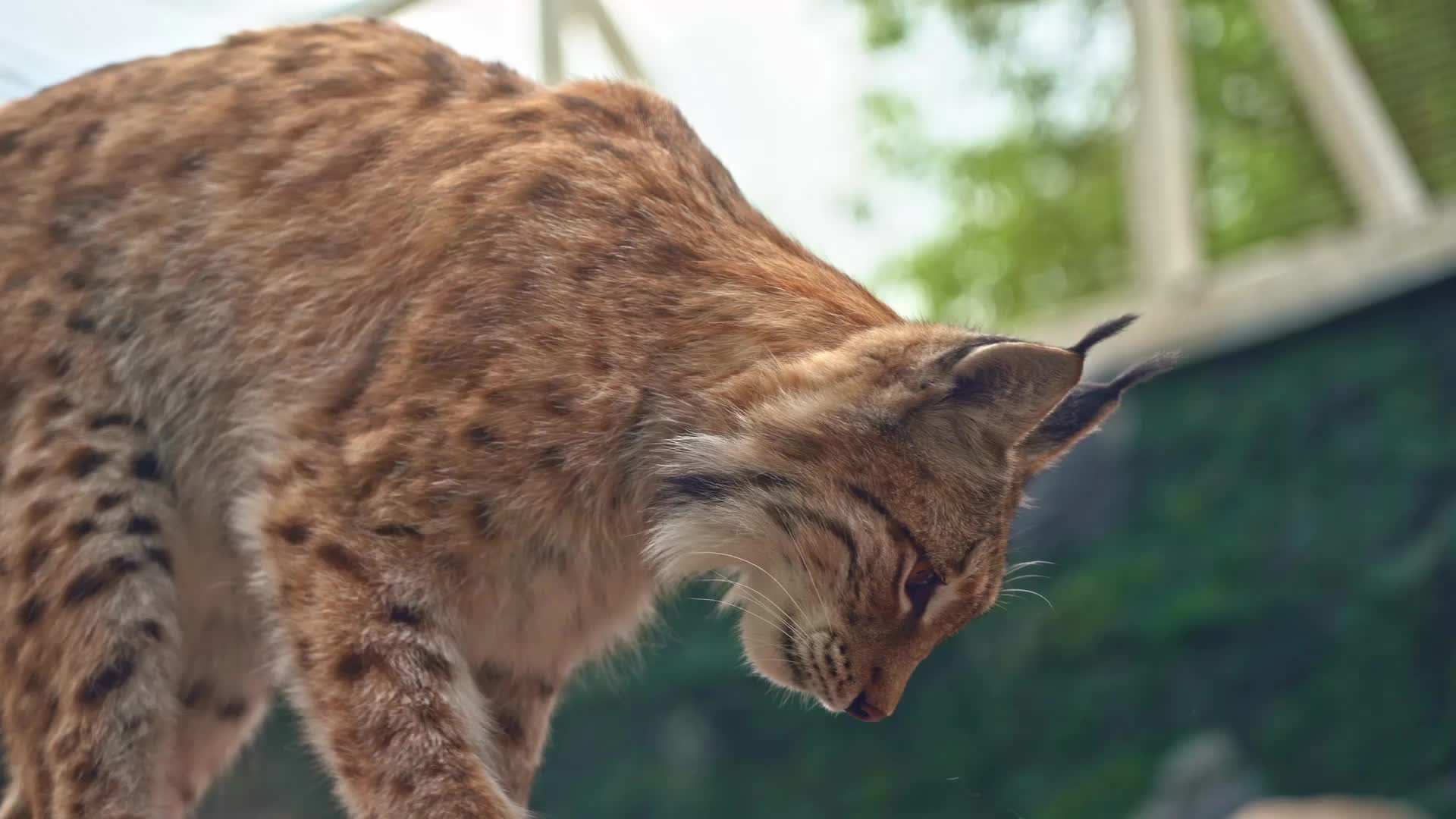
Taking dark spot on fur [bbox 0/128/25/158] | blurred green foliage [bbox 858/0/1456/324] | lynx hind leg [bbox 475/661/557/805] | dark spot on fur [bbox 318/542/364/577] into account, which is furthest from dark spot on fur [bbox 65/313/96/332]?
blurred green foliage [bbox 858/0/1456/324]

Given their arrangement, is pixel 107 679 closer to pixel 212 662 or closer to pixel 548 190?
pixel 212 662

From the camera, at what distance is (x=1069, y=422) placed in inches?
104

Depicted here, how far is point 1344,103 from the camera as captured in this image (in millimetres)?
5969

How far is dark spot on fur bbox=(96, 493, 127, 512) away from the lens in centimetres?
265

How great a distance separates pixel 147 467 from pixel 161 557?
19 centimetres

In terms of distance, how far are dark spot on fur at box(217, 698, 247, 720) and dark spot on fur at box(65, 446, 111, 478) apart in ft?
1.96

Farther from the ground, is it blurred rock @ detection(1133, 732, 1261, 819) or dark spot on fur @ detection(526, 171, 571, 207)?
Answer: dark spot on fur @ detection(526, 171, 571, 207)

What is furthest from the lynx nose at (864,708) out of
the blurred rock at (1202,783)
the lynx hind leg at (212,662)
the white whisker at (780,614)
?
the blurred rock at (1202,783)

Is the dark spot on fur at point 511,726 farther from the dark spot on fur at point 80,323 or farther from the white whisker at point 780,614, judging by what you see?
the dark spot on fur at point 80,323

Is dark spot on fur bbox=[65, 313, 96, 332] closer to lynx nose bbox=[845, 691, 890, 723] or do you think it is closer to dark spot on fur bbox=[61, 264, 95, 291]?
dark spot on fur bbox=[61, 264, 95, 291]

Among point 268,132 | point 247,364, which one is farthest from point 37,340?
point 268,132

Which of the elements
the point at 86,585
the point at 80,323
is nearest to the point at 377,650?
the point at 86,585

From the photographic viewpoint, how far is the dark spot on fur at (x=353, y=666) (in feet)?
7.92

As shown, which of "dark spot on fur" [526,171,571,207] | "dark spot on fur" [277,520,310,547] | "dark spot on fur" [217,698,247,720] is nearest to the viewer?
"dark spot on fur" [277,520,310,547]
